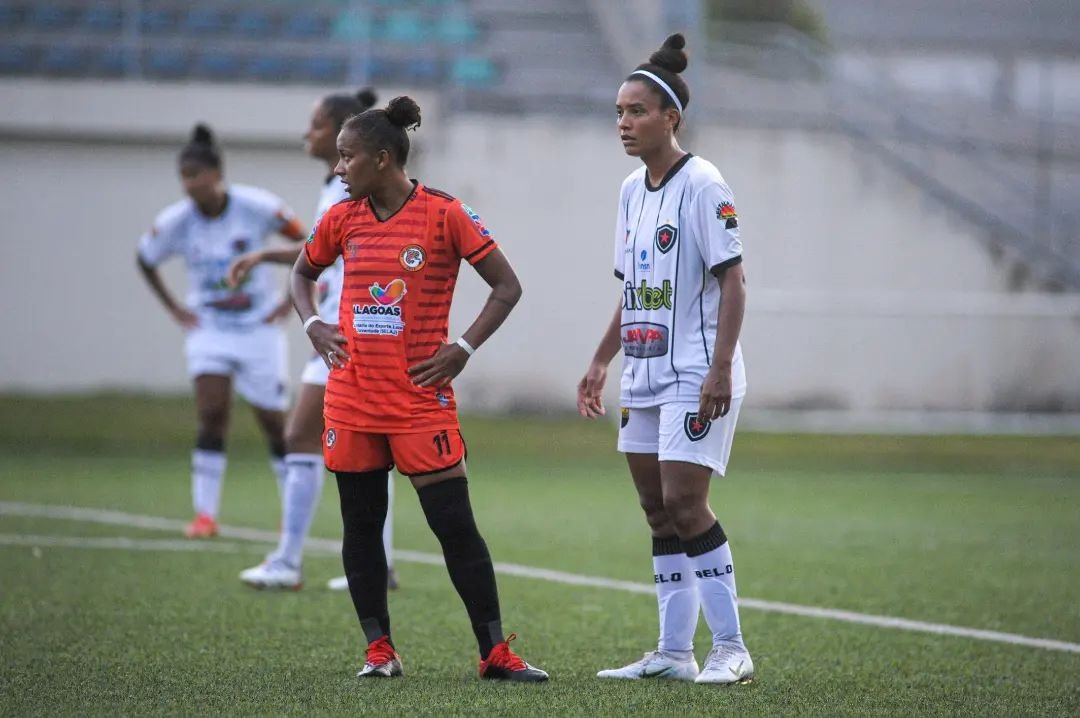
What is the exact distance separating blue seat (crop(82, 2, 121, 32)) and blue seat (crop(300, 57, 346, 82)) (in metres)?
2.55

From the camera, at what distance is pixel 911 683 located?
536 cm

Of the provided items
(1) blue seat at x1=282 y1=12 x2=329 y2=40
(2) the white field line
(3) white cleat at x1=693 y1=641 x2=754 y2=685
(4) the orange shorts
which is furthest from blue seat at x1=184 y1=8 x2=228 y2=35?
(3) white cleat at x1=693 y1=641 x2=754 y2=685

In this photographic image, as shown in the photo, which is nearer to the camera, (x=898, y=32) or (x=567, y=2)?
(x=567, y=2)

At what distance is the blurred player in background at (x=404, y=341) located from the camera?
5.17 m

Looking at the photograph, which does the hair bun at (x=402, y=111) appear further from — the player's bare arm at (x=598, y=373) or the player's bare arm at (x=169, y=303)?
the player's bare arm at (x=169, y=303)

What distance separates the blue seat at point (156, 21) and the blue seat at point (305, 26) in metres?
1.50

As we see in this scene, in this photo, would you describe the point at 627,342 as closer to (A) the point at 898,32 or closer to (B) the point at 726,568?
(B) the point at 726,568

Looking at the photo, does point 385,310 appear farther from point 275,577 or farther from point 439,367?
point 275,577

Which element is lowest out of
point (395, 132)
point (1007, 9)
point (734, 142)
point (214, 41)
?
point (395, 132)

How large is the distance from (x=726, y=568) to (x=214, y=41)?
1681 centimetres

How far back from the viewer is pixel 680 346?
527cm

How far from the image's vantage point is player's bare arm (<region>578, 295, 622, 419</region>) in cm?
554

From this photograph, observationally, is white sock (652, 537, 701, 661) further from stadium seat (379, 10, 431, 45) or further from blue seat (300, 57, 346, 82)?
stadium seat (379, 10, 431, 45)

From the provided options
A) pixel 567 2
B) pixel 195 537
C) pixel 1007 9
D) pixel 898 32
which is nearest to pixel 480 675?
pixel 195 537
